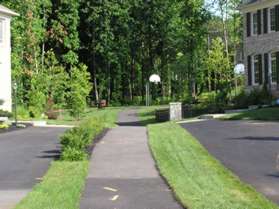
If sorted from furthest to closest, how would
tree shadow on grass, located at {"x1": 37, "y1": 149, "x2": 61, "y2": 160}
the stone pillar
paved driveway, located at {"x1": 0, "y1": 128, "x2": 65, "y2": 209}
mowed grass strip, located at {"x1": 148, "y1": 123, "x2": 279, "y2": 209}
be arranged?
the stone pillar → tree shadow on grass, located at {"x1": 37, "y1": 149, "x2": 61, "y2": 160} → paved driveway, located at {"x1": 0, "y1": 128, "x2": 65, "y2": 209} → mowed grass strip, located at {"x1": 148, "y1": 123, "x2": 279, "y2": 209}

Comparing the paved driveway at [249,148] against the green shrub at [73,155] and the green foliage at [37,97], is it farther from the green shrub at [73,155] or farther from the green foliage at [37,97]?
the green foliage at [37,97]

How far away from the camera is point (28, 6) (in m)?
47.6

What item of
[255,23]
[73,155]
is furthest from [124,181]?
[255,23]

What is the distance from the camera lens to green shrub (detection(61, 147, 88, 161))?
14.7 meters

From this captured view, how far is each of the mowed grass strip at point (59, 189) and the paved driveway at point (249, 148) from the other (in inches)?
117

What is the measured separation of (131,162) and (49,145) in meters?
Answer: 5.55

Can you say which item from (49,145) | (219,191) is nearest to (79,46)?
(49,145)

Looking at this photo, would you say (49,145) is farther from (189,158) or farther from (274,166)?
(274,166)

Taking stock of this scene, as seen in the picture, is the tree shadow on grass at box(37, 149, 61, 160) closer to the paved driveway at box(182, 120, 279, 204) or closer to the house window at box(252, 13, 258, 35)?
the paved driveway at box(182, 120, 279, 204)

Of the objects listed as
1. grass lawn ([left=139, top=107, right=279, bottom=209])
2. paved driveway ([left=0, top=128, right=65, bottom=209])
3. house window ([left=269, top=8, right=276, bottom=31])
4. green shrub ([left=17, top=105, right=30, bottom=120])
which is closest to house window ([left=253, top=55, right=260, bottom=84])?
house window ([left=269, top=8, right=276, bottom=31])

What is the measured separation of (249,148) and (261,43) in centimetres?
2512

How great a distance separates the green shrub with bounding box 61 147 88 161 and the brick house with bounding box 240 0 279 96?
24851 millimetres

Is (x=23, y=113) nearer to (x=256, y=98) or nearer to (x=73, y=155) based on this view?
(x=256, y=98)

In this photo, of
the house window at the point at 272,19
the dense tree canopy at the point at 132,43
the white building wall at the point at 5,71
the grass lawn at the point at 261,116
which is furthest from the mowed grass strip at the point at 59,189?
the dense tree canopy at the point at 132,43
